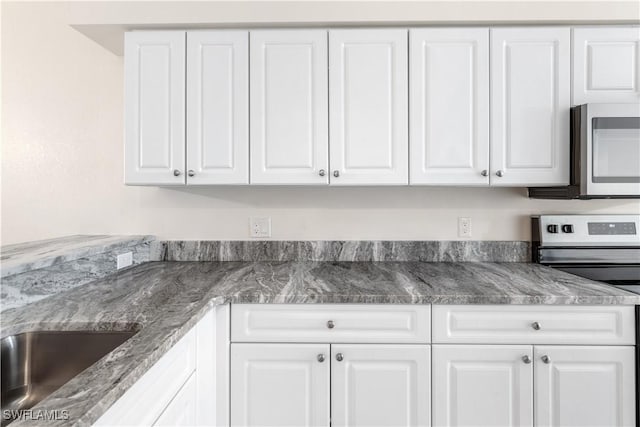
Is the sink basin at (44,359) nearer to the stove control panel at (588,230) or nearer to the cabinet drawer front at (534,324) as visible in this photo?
the cabinet drawer front at (534,324)

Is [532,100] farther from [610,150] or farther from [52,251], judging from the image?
[52,251]

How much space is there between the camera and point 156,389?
39.2 inches

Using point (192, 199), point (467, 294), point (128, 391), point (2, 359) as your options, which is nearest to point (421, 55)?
point (467, 294)

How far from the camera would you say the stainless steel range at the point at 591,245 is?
1.96 m

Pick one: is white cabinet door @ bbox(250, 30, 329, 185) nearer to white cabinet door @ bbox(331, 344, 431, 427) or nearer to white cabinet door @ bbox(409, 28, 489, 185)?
white cabinet door @ bbox(409, 28, 489, 185)

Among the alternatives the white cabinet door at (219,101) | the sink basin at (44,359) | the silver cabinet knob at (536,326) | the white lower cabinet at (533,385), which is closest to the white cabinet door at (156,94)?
the white cabinet door at (219,101)

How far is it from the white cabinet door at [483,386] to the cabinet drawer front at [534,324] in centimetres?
4

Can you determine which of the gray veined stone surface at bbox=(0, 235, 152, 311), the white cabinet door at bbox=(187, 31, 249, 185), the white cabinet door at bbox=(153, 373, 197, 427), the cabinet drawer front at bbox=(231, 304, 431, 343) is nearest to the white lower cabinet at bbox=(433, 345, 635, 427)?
the cabinet drawer front at bbox=(231, 304, 431, 343)

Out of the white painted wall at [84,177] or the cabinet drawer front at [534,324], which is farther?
the white painted wall at [84,177]

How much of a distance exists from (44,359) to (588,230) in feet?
7.71

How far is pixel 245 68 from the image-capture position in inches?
71.0

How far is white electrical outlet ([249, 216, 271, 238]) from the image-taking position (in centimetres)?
214

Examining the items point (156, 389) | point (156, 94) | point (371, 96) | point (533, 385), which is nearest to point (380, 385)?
point (533, 385)

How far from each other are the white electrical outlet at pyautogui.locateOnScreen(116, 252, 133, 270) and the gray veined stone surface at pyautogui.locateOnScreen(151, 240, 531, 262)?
150 mm
